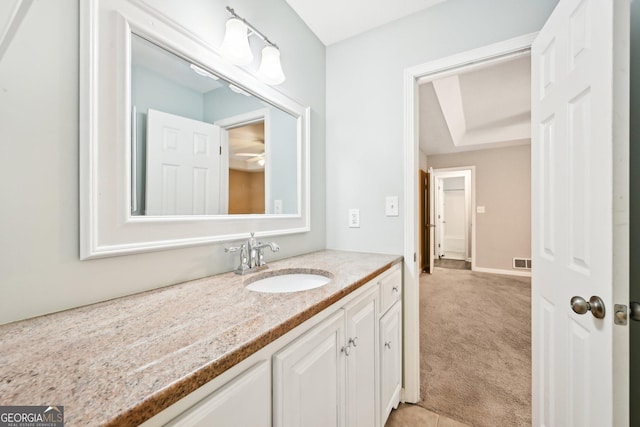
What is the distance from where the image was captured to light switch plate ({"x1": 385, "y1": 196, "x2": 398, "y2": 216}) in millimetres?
1666

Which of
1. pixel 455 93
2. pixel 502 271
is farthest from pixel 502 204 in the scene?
pixel 455 93

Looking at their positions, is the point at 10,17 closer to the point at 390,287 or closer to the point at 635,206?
the point at 390,287

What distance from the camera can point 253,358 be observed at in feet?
1.91

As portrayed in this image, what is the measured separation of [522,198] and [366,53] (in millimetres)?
4318

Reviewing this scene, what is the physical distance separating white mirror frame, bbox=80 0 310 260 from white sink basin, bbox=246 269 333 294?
36cm

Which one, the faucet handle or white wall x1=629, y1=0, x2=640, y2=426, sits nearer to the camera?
white wall x1=629, y1=0, x2=640, y2=426

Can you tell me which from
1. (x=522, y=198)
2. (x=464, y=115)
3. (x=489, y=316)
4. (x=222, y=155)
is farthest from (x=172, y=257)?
(x=522, y=198)

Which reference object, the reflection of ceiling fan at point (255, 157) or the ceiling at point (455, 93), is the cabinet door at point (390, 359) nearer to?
the reflection of ceiling fan at point (255, 157)

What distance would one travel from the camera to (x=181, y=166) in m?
1.04

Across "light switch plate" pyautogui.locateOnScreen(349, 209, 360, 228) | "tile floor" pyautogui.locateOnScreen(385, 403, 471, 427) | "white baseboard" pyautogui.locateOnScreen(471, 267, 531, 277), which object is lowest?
"tile floor" pyautogui.locateOnScreen(385, 403, 471, 427)

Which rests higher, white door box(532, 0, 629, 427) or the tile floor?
white door box(532, 0, 629, 427)

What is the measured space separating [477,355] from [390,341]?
1.16 meters

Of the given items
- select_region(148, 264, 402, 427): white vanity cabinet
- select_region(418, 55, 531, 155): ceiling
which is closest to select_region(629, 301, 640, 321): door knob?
select_region(148, 264, 402, 427): white vanity cabinet

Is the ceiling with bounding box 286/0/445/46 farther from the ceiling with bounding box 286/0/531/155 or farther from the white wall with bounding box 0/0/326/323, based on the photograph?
the white wall with bounding box 0/0/326/323
